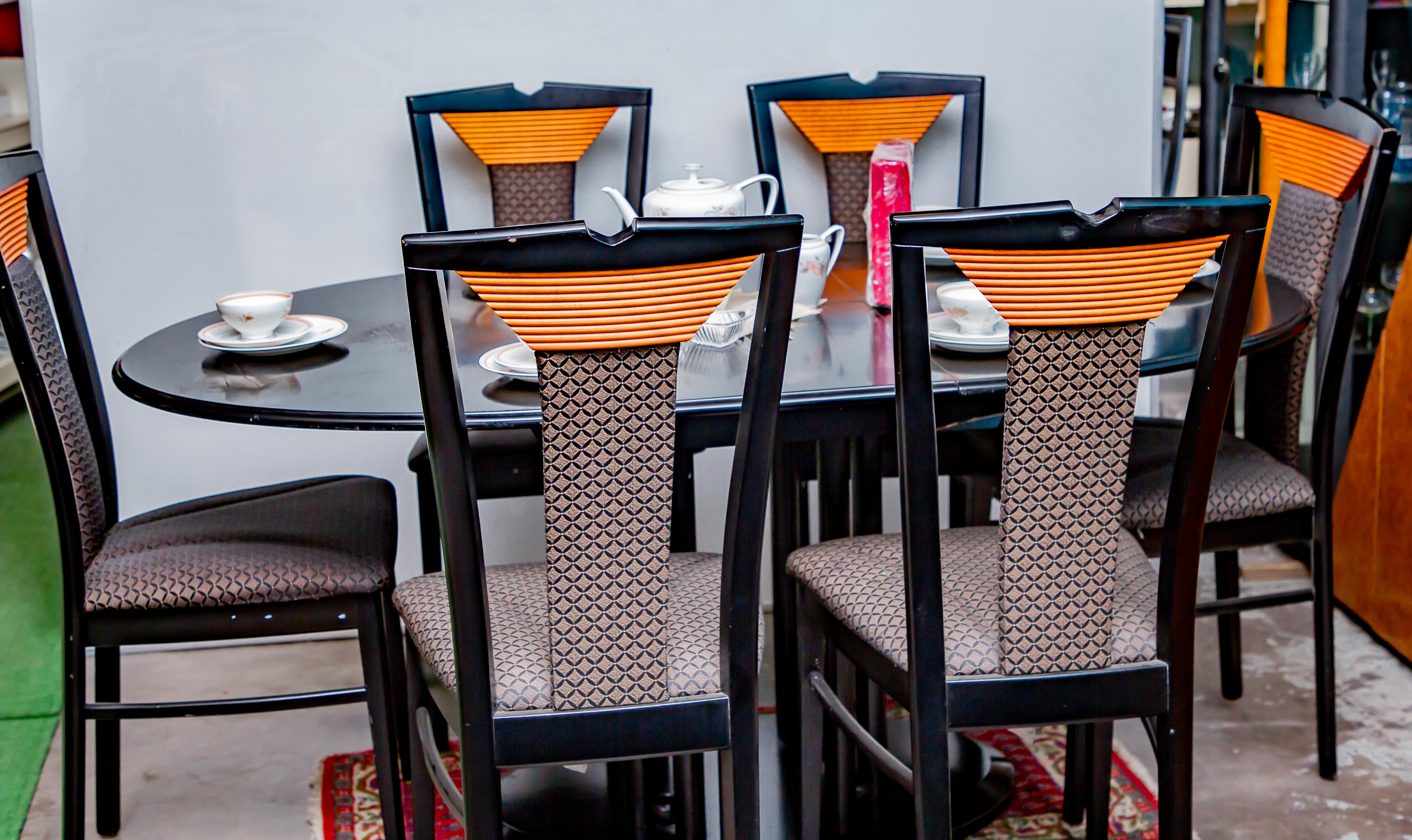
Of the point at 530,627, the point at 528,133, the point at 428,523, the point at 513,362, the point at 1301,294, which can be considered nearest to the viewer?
the point at 530,627

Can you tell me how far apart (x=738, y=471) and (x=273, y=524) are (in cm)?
84

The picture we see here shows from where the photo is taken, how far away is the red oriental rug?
1.95 metres

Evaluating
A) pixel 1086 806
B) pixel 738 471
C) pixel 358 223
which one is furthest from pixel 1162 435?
pixel 358 223

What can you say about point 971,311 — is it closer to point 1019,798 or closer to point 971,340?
point 971,340

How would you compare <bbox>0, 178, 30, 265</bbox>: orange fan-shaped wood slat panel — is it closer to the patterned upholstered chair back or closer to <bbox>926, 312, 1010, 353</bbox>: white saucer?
<bbox>926, 312, 1010, 353</bbox>: white saucer

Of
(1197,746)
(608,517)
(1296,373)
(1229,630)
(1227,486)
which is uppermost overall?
(608,517)

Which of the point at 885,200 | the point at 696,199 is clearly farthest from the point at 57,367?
the point at 885,200

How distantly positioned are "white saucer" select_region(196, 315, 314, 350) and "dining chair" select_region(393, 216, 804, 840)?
0.44 metres

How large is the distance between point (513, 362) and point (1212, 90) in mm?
2277

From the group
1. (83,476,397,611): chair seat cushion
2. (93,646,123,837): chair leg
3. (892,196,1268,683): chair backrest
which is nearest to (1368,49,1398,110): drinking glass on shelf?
(892,196,1268,683): chair backrest

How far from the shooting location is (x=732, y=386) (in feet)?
4.86

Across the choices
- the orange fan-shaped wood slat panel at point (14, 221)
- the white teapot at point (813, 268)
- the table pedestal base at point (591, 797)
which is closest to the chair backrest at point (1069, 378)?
the white teapot at point (813, 268)

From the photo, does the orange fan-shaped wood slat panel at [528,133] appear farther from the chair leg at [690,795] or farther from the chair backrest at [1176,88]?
the chair leg at [690,795]

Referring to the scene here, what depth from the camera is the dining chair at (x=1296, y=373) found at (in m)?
1.88
